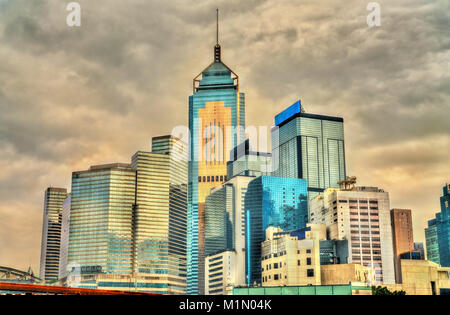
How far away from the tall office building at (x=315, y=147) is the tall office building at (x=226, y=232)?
20986 mm

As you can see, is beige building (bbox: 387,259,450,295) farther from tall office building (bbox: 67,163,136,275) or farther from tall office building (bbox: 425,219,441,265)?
tall office building (bbox: 67,163,136,275)

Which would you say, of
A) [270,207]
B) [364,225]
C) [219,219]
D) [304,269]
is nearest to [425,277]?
[304,269]

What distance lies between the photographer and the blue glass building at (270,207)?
163 meters

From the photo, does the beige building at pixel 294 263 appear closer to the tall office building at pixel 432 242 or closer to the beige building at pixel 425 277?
the beige building at pixel 425 277

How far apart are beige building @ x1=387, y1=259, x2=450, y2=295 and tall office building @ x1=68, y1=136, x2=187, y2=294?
3848 inches

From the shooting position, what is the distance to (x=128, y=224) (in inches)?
7500

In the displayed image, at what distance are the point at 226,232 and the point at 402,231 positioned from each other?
176 ft

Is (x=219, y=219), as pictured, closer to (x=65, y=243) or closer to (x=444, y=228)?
(x=65, y=243)

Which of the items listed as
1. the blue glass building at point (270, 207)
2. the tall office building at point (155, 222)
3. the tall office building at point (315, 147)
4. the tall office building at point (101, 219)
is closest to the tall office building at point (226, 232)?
the blue glass building at point (270, 207)

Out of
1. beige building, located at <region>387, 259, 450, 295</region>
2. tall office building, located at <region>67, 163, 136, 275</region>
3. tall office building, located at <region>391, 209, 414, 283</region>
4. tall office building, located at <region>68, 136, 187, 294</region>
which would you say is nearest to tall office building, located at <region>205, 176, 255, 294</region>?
tall office building, located at <region>68, 136, 187, 294</region>

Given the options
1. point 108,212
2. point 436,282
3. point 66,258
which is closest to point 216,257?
point 108,212

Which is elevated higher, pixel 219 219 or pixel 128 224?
pixel 219 219
